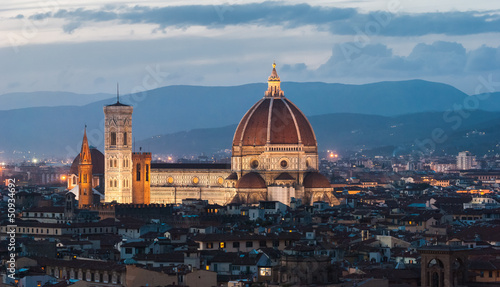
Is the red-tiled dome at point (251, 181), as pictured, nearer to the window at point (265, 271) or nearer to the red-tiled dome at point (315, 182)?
the red-tiled dome at point (315, 182)

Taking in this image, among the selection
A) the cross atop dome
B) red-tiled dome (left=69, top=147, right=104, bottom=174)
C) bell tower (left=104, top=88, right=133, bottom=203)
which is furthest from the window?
red-tiled dome (left=69, top=147, right=104, bottom=174)

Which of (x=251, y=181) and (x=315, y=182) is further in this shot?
(x=315, y=182)

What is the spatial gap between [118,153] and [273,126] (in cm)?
1250

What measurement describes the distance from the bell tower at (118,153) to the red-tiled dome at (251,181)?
9448 millimetres

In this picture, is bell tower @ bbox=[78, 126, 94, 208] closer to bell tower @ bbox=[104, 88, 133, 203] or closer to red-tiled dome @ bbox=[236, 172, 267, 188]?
bell tower @ bbox=[104, 88, 133, 203]

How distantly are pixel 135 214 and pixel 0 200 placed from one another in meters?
20.6

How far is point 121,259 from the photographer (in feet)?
208

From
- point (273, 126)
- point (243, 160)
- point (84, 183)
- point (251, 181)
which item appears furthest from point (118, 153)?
point (273, 126)

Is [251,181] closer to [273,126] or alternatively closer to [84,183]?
[273,126]

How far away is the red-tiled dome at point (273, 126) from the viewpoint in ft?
412

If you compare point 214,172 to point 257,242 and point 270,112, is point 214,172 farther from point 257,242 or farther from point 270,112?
point 257,242

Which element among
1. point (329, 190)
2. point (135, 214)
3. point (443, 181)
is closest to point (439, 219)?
point (135, 214)

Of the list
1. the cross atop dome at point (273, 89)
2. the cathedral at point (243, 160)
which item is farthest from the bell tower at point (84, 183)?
the cross atop dome at point (273, 89)

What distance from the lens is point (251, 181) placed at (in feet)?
399
